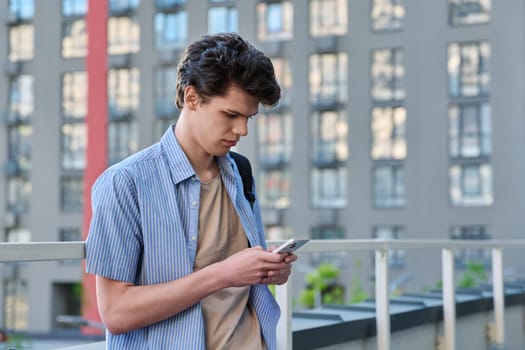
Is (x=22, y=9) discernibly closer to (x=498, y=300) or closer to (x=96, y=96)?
(x=96, y=96)

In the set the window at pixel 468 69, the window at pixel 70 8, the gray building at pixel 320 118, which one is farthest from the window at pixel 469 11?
the window at pixel 70 8

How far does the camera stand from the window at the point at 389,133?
27.1 m

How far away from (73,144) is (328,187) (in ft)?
29.8

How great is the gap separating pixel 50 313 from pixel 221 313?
101ft

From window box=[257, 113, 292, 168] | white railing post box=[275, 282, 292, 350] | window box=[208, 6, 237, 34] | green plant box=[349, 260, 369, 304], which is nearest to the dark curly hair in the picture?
white railing post box=[275, 282, 292, 350]

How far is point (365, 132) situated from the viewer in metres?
27.5

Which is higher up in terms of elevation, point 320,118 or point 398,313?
point 320,118

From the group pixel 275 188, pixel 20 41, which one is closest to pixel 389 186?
pixel 275 188

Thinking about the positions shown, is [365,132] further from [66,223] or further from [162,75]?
[66,223]

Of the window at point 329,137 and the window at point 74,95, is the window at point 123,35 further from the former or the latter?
the window at point 329,137

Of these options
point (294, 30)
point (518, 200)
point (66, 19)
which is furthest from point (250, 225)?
point (66, 19)

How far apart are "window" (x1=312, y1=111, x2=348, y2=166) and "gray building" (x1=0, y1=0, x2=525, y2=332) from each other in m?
0.04

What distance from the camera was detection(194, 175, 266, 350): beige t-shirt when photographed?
1.53 metres

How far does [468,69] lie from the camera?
26.5 m
